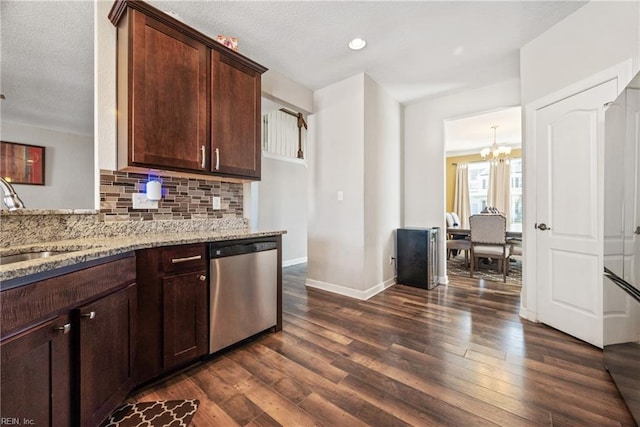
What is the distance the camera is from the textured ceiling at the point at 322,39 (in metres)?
2.09

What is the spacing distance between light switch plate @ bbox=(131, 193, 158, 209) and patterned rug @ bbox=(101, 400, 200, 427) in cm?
126

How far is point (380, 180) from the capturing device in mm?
3525

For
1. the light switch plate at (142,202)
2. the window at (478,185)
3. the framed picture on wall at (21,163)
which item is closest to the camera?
the light switch plate at (142,202)

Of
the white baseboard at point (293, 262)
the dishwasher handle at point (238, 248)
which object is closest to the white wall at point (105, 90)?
the dishwasher handle at point (238, 248)

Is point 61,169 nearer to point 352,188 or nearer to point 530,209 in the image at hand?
point 352,188

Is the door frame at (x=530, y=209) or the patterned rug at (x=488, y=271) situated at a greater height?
→ the door frame at (x=530, y=209)

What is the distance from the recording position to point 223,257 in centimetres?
186

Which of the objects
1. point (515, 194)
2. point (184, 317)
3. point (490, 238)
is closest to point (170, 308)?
point (184, 317)

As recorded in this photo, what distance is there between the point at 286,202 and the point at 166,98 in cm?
335

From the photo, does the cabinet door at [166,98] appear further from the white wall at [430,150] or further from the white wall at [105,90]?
the white wall at [430,150]

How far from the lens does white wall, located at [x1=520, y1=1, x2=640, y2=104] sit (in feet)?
6.05

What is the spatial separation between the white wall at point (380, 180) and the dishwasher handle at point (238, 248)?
1419 millimetres

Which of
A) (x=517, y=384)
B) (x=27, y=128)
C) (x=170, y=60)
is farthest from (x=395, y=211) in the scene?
(x=27, y=128)

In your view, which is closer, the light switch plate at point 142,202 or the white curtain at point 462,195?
the light switch plate at point 142,202
